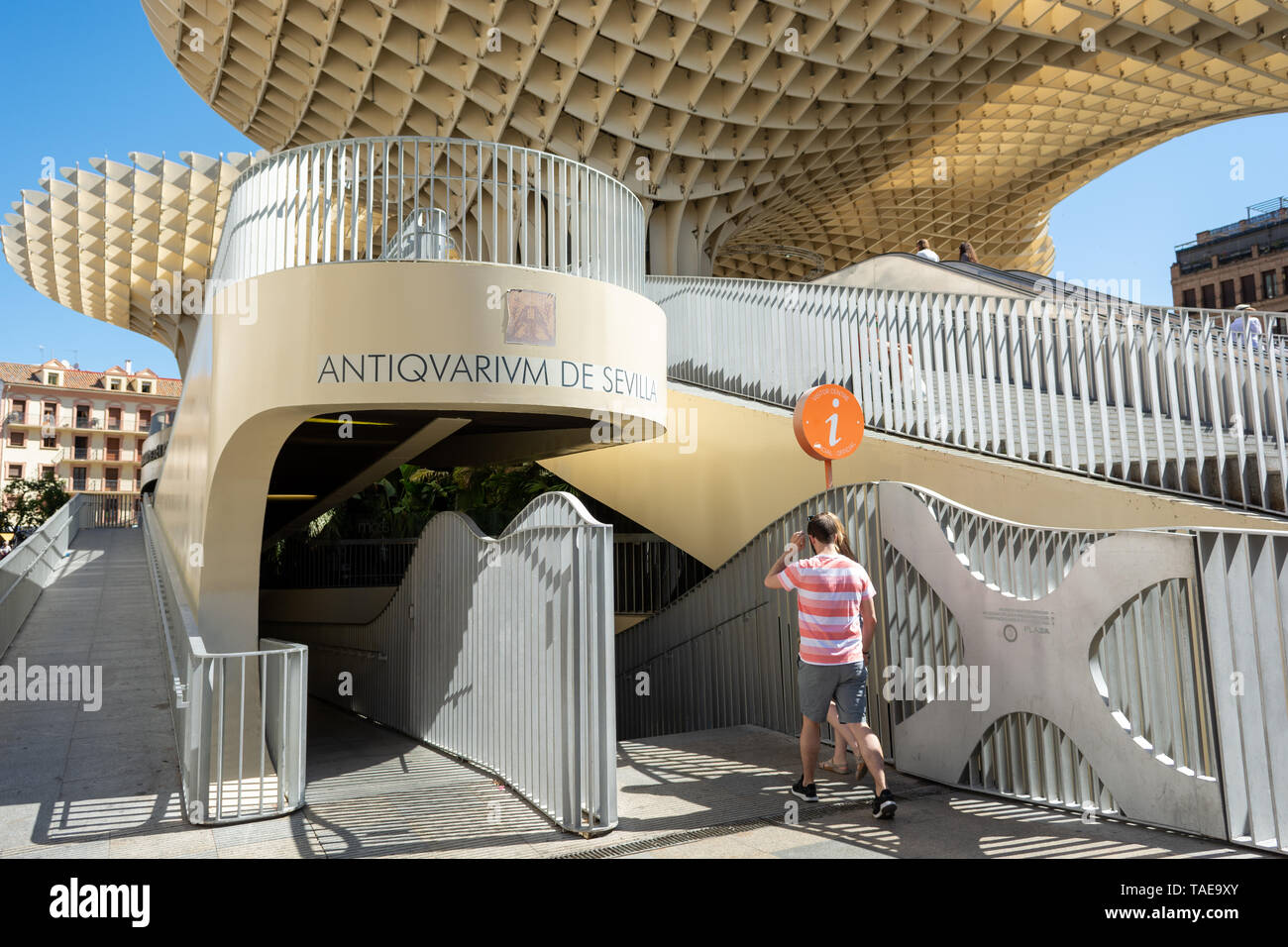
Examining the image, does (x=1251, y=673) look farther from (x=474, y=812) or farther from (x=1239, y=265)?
(x=1239, y=265)

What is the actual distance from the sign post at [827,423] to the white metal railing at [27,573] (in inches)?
369

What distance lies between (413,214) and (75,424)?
81.6m

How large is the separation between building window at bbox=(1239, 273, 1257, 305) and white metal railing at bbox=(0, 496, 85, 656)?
7117 centimetres

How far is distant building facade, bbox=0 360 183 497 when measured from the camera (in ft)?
237

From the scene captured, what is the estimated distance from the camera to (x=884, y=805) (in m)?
5.26

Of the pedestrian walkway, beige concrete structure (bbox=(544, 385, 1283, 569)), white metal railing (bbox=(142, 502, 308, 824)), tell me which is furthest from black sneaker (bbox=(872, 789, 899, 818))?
the pedestrian walkway

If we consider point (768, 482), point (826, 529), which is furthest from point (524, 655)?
point (768, 482)

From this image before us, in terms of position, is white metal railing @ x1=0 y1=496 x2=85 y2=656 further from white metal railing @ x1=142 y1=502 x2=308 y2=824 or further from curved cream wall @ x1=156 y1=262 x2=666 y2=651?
white metal railing @ x1=142 y1=502 x2=308 y2=824

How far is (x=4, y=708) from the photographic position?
826 centimetres

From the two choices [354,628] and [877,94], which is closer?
[354,628]

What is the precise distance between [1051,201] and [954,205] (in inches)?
195

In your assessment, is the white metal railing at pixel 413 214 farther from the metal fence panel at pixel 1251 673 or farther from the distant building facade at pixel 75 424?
the distant building facade at pixel 75 424
